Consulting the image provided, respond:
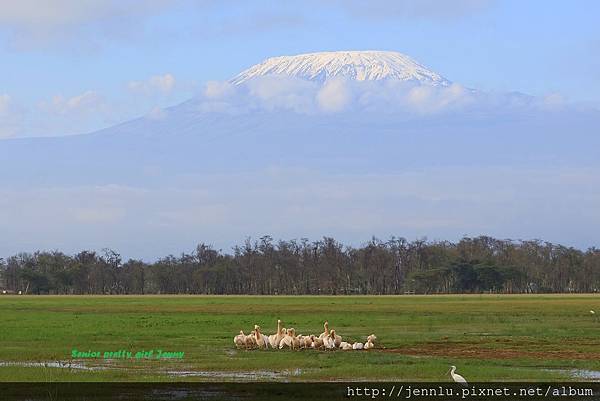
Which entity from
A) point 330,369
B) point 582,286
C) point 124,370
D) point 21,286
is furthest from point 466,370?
point 21,286

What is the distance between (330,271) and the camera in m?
165

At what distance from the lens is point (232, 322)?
58.2 meters

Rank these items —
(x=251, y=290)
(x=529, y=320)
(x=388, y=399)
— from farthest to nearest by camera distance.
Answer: (x=251, y=290) → (x=529, y=320) → (x=388, y=399)

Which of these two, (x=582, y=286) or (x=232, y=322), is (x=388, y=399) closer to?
(x=232, y=322)

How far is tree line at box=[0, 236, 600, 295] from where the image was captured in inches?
6245

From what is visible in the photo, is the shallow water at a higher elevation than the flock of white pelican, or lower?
lower

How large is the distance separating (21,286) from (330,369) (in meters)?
155

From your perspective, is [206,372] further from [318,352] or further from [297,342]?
[297,342]

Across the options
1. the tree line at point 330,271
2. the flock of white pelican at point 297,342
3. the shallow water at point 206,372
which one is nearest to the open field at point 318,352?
the shallow water at point 206,372

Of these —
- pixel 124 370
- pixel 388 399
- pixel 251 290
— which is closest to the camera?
pixel 388 399

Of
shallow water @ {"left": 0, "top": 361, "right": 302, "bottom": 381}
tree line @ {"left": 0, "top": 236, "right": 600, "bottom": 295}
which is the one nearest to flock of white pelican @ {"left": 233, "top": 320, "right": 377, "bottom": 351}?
shallow water @ {"left": 0, "top": 361, "right": 302, "bottom": 381}

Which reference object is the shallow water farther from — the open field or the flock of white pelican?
the flock of white pelican

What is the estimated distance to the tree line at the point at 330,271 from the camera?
158625 mm

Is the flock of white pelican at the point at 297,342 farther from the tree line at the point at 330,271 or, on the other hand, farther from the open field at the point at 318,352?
the tree line at the point at 330,271
